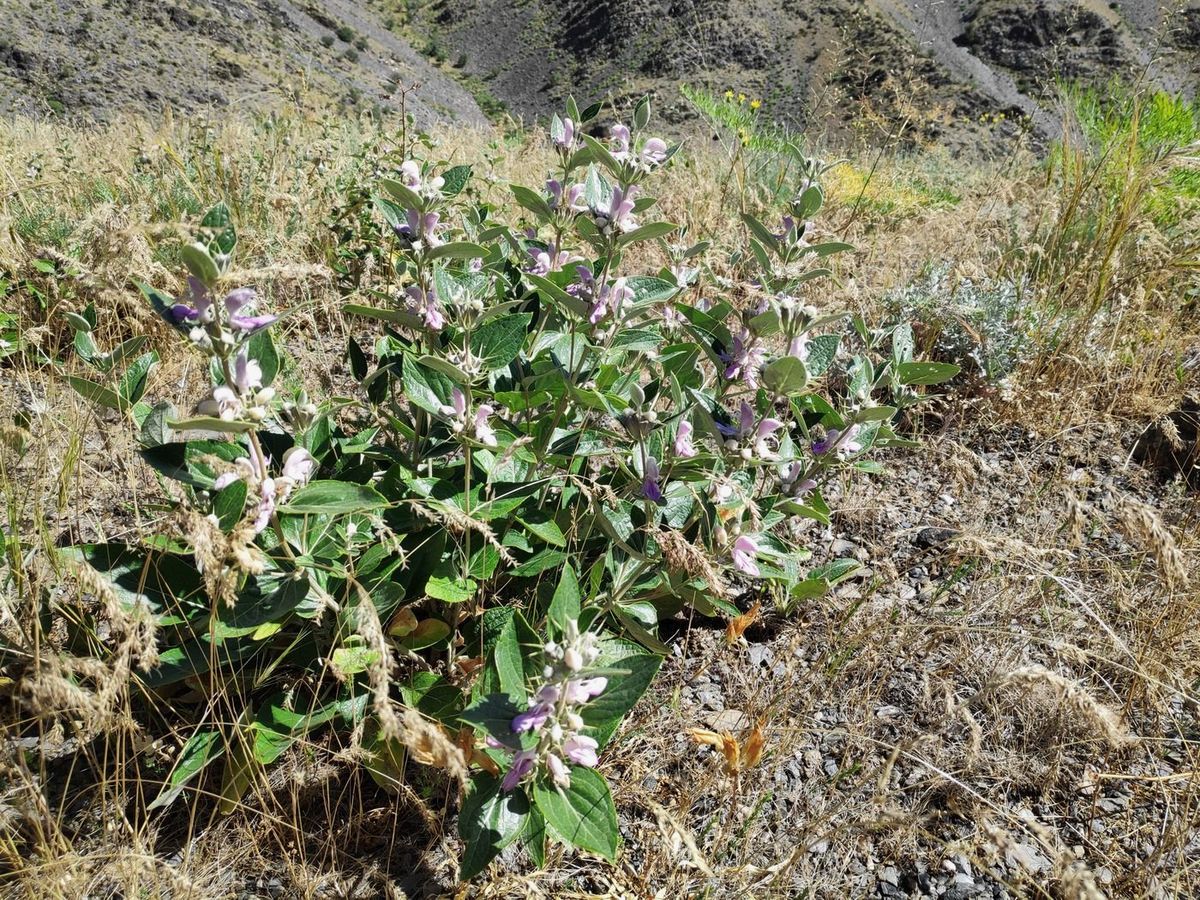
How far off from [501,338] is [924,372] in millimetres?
1159

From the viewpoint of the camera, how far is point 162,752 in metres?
1.60

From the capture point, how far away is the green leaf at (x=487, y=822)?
1.27m

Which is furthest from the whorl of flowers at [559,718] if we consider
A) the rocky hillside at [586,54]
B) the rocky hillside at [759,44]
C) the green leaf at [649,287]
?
the rocky hillside at [759,44]

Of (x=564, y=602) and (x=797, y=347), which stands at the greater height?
(x=797, y=347)

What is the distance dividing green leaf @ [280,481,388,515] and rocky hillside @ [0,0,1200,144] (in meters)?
2.07

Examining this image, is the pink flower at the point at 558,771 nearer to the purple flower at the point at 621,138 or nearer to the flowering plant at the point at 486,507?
the flowering plant at the point at 486,507

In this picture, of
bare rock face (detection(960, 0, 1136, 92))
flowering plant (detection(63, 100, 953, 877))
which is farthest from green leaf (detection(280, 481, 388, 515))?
bare rock face (detection(960, 0, 1136, 92))

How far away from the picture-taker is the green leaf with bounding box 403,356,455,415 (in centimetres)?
162

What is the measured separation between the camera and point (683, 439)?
67.9 inches

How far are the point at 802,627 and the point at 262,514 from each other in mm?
1641

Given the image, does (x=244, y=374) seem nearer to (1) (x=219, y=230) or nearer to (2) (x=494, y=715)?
(1) (x=219, y=230)

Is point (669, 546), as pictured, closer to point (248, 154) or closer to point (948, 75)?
point (248, 154)

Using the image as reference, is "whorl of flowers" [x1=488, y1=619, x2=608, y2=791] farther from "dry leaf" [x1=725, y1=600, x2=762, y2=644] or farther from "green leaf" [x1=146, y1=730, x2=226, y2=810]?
"dry leaf" [x1=725, y1=600, x2=762, y2=644]

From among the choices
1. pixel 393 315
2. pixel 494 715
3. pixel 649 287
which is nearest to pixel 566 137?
pixel 649 287
